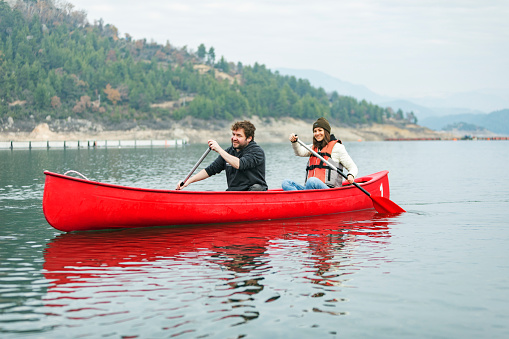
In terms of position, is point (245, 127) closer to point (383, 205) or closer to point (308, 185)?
point (308, 185)

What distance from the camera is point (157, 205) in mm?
12914

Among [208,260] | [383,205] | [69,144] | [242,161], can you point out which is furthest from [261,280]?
[69,144]

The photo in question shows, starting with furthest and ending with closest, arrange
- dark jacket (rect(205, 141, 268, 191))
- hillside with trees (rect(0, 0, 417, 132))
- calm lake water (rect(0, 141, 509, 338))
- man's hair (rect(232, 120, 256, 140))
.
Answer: hillside with trees (rect(0, 0, 417, 132)), dark jacket (rect(205, 141, 268, 191)), man's hair (rect(232, 120, 256, 140)), calm lake water (rect(0, 141, 509, 338))

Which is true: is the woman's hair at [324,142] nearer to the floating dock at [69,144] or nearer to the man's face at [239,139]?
the man's face at [239,139]

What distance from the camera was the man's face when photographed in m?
12.6

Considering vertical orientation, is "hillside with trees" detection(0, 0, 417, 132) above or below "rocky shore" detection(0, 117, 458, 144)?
above

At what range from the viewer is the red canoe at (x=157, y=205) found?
12.0 m

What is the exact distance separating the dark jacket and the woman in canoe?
1545mm

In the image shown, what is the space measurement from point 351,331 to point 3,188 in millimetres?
21148

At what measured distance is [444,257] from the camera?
10305 mm

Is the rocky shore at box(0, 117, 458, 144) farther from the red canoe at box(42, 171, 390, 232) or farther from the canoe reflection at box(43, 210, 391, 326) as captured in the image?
the canoe reflection at box(43, 210, 391, 326)

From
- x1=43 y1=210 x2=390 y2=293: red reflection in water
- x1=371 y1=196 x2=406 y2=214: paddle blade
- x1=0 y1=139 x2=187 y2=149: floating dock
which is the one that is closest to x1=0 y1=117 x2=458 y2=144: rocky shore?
x1=0 y1=139 x2=187 y2=149: floating dock

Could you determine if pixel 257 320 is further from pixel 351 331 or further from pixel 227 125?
pixel 227 125

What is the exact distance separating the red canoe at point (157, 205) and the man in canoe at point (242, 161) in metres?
0.27
